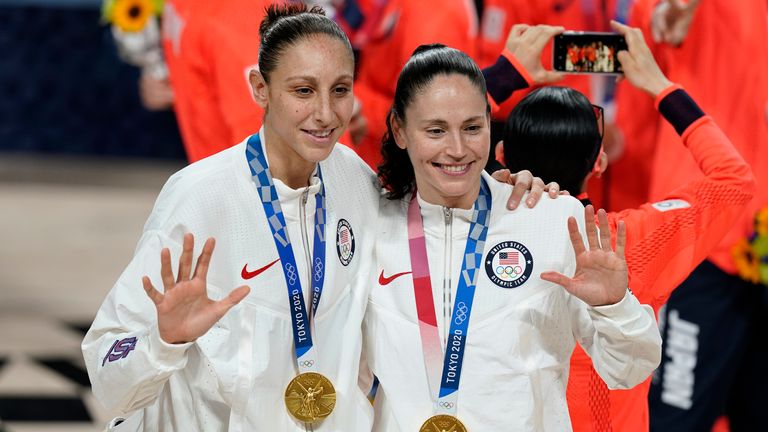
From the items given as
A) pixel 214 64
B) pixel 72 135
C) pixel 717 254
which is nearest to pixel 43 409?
pixel 214 64

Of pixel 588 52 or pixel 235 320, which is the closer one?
pixel 235 320

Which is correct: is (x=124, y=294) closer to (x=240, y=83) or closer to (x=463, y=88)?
(x=463, y=88)

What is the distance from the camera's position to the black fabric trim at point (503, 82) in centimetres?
388

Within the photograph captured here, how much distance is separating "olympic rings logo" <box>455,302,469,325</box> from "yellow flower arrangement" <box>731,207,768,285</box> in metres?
1.95

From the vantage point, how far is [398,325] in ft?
10.3

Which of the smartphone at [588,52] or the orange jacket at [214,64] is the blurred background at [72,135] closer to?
the orange jacket at [214,64]

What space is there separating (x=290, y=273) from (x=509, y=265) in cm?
52

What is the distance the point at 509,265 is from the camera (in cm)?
314

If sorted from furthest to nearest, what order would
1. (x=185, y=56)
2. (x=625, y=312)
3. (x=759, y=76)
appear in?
(x=185, y=56), (x=759, y=76), (x=625, y=312)

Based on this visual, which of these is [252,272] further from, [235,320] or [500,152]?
[500,152]

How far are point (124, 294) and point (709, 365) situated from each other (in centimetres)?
266

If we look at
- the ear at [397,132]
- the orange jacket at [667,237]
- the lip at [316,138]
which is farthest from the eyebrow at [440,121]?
the orange jacket at [667,237]

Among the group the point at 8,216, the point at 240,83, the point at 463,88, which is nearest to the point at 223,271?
the point at 463,88

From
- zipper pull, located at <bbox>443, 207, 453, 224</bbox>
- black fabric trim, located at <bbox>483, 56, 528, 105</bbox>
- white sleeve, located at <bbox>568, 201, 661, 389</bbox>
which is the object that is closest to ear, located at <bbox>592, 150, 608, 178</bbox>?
black fabric trim, located at <bbox>483, 56, 528, 105</bbox>
